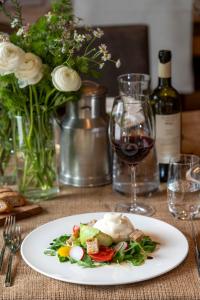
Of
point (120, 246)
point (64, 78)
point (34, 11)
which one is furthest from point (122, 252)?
point (34, 11)

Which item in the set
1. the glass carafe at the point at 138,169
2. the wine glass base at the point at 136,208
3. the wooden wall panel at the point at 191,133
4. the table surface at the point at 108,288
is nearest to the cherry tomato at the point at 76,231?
the table surface at the point at 108,288

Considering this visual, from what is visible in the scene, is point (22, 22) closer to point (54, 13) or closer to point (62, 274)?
point (54, 13)

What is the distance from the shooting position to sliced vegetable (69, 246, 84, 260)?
119cm

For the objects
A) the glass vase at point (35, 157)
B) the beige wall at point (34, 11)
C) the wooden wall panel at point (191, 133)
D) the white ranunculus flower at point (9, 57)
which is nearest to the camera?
the white ranunculus flower at point (9, 57)

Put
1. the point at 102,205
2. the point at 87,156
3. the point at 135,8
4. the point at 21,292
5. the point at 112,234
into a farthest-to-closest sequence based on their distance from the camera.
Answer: the point at 135,8
the point at 87,156
the point at 102,205
the point at 112,234
the point at 21,292

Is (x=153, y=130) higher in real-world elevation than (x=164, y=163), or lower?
higher

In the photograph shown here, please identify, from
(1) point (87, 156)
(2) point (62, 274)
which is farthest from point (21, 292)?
(1) point (87, 156)

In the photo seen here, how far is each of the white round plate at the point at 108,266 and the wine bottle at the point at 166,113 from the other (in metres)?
0.29

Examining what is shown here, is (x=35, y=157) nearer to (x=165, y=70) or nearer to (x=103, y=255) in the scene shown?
(x=165, y=70)

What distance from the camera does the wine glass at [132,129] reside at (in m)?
1.46

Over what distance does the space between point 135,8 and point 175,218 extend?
93.5 inches

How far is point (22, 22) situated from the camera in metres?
1.51

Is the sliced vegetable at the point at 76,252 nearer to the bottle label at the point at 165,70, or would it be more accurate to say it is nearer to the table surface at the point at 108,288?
the table surface at the point at 108,288

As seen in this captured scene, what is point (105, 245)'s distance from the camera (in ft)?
3.98
